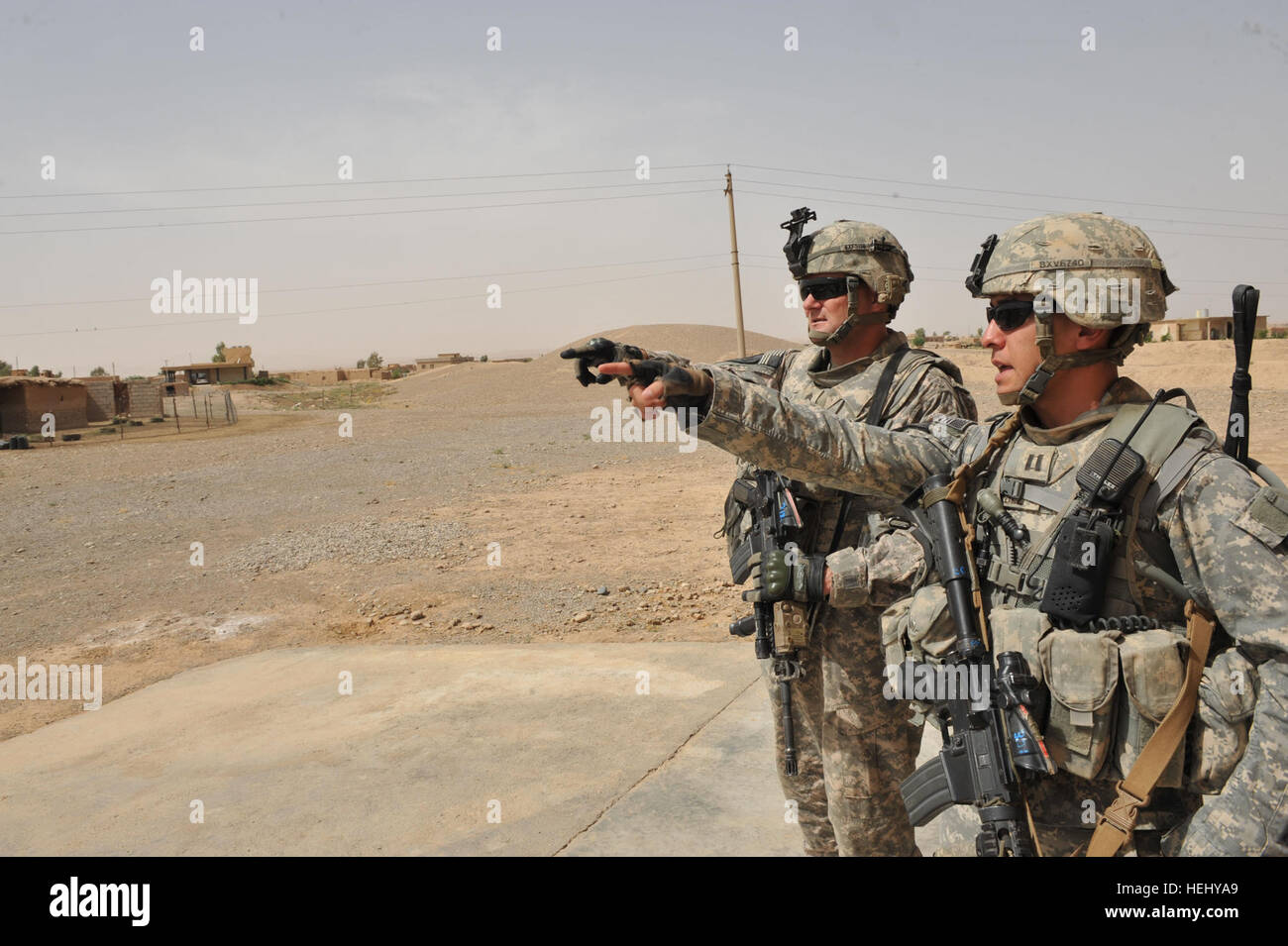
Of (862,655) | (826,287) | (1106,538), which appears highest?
(826,287)

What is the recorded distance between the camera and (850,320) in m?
3.00

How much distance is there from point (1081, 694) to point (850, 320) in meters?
1.50

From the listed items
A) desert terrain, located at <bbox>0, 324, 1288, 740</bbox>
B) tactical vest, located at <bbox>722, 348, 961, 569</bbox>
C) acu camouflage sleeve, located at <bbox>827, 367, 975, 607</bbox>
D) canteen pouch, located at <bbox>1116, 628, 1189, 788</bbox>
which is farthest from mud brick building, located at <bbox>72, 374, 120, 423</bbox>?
canteen pouch, located at <bbox>1116, 628, 1189, 788</bbox>

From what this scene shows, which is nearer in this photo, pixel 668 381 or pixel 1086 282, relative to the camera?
pixel 668 381

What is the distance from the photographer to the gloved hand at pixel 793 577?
2682mm

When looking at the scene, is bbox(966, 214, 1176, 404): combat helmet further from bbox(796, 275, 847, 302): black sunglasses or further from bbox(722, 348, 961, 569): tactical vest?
bbox(796, 275, 847, 302): black sunglasses

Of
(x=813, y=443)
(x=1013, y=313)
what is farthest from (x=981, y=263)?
(x=813, y=443)

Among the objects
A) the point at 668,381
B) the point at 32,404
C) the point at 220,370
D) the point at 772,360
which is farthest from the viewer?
the point at 220,370

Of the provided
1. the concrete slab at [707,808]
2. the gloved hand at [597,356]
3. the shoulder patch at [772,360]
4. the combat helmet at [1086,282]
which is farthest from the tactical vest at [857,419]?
the concrete slab at [707,808]

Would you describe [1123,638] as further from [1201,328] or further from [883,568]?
[1201,328]

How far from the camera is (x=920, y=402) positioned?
2.81 metres

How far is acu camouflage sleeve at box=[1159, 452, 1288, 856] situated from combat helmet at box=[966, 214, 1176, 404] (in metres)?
0.39

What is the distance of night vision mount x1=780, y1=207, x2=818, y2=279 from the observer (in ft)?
10.4
